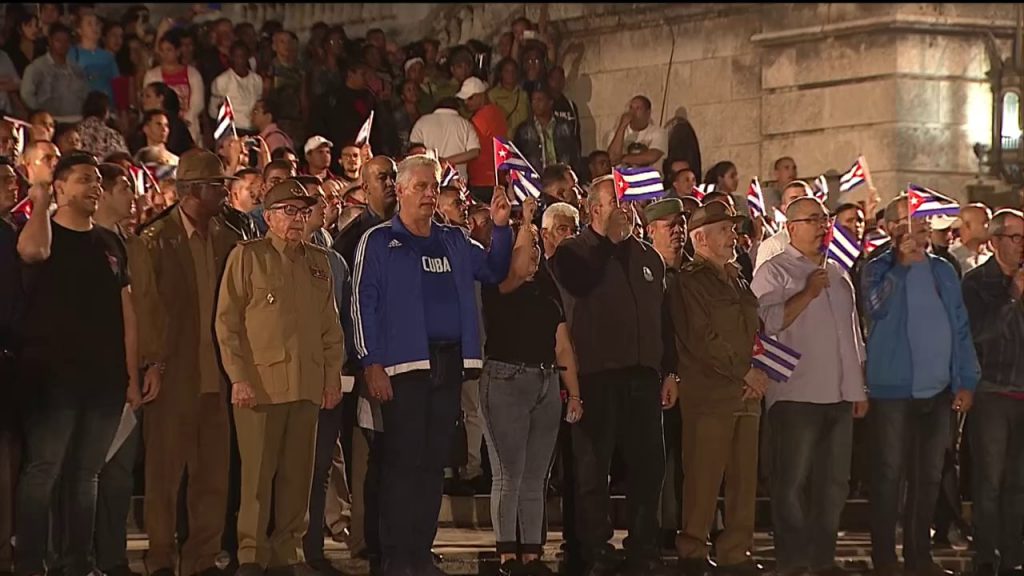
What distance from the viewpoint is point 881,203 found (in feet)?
67.1

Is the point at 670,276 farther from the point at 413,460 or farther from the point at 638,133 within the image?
the point at 638,133

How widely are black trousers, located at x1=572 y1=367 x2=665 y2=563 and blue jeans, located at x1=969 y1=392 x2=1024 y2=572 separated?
2232 millimetres

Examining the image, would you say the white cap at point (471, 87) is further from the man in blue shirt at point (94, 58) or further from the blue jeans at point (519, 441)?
the blue jeans at point (519, 441)

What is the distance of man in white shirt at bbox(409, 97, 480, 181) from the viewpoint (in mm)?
18594

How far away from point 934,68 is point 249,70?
6.42 metres

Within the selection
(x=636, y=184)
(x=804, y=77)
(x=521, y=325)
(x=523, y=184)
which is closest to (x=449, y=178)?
(x=523, y=184)

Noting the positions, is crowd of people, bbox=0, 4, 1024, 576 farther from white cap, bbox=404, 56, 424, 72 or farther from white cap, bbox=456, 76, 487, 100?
white cap, bbox=404, 56, 424, 72

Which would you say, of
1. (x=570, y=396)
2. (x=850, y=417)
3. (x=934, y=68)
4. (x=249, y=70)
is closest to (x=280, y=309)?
(x=570, y=396)

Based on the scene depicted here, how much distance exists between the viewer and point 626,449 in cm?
1330

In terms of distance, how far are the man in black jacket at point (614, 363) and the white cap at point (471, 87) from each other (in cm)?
711

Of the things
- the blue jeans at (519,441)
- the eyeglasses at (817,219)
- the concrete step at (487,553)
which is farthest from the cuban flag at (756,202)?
the blue jeans at (519,441)

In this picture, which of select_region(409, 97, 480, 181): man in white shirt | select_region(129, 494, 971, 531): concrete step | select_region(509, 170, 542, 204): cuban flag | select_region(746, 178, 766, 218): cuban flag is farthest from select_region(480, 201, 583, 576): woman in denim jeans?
select_region(409, 97, 480, 181): man in white shirt

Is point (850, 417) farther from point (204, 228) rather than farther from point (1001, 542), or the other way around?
point (204, 228)

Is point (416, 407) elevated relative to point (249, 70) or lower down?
lower down
